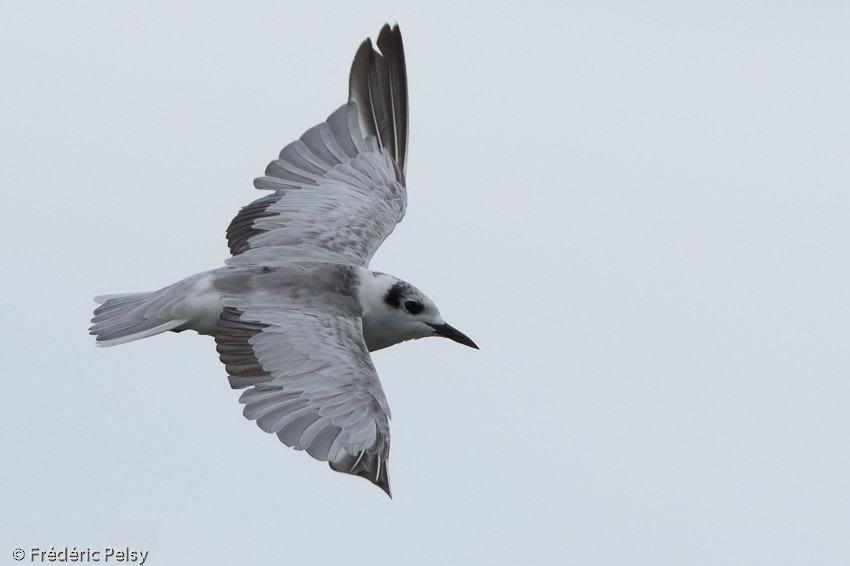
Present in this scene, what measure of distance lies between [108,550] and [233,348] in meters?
1.66

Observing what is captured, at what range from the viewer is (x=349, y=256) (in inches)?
476

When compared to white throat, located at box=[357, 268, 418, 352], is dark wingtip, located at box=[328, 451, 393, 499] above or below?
below

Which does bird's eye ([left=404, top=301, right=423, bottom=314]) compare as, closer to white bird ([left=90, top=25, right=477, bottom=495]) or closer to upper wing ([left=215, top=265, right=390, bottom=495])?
white bird ([left=90, top=25, right=477, bottom=495])

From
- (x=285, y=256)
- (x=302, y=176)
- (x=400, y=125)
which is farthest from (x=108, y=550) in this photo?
(x=400, y=125)

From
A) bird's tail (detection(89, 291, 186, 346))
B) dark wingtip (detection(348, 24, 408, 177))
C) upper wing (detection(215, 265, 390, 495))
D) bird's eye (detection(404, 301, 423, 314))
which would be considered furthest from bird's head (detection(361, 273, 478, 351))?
dark wingtip (detection(348, 24, 408, 177))

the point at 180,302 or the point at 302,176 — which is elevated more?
the point at 302,176

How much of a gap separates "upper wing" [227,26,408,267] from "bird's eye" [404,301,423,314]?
2.74 feet

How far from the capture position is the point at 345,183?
43.0 feet

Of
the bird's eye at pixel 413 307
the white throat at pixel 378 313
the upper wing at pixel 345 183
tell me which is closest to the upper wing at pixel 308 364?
the white throat at pixel 378 313

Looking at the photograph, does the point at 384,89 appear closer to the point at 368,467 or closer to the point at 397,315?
the point at 397,315

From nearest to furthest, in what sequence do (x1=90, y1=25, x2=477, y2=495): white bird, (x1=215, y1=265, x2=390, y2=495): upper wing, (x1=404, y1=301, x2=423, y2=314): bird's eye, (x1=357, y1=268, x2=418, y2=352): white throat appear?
(x1=215, y1=265, x2=390, y2=495): upper wing < (x1=90, y1=25, x2=477, y2=495): white bird < (x1=357, y1=268, x2=418, y2=352): white throat < (x1=404, y1=301, x2=423, y2=314): bird's eye

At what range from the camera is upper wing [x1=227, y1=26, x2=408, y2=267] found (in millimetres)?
12148

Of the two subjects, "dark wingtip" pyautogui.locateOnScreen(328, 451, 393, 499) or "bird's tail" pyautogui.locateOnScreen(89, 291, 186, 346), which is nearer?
"dark wingtip" pyautogui.locateOnScreen(328, 451, 393, 499)

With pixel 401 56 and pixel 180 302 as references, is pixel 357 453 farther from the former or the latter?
pixel 401 56
